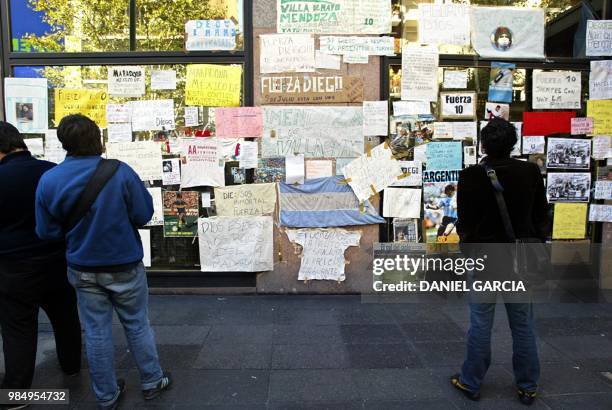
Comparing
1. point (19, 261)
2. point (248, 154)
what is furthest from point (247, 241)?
point (19, 261)

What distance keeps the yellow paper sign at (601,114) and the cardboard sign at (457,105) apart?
151 cm

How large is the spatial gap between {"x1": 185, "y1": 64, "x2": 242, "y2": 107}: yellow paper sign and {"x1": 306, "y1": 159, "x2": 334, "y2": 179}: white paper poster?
1135 mm

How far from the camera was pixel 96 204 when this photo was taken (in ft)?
9.59

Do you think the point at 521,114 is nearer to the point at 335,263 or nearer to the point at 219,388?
the point at 335,263

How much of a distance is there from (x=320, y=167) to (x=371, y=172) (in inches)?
24.2

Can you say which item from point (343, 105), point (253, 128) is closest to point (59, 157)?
point (253, 128)

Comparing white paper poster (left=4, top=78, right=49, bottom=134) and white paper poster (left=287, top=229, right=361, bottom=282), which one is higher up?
white paper poster (left=4, top=78, right=49, bottom=134)

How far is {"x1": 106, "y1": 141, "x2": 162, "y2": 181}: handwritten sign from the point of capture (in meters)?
5.67

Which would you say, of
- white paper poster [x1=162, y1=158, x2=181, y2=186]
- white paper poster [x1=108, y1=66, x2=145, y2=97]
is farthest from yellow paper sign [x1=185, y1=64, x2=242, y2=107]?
white paper poster [x1=162, y1=158, x2=181, y2=186]

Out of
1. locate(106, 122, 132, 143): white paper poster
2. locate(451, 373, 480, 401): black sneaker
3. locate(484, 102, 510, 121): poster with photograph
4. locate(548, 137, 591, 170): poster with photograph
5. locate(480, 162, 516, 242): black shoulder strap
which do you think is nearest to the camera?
locate(480, 162, 516, 242): black shoulder strap

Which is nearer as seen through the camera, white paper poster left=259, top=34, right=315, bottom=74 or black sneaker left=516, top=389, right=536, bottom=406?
black sneaker left=516, top=389, right=536, bottom=406

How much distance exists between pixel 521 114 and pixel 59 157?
5767 millimetres

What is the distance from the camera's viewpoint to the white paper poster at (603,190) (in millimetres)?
5930

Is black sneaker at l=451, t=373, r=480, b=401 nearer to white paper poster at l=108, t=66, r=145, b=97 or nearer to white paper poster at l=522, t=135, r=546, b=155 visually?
white paper poster at l=522, t=135, r=546, b=155
